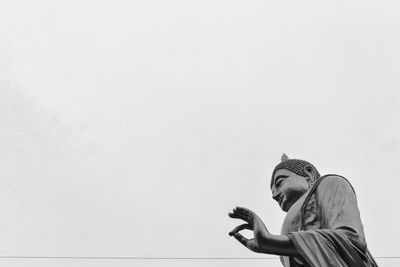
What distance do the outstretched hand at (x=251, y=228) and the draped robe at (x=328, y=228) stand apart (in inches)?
10.3

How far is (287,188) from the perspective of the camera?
23.5ft

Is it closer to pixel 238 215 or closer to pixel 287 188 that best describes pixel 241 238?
pixel 238 215

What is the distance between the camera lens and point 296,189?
23.5ft

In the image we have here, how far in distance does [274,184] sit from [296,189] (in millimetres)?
282

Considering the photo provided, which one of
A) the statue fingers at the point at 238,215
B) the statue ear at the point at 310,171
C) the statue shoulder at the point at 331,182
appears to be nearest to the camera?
the statue fingers at the point at 238,215

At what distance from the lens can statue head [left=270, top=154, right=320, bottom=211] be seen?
23.5ft

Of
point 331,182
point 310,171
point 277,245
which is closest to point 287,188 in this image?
point 310,171

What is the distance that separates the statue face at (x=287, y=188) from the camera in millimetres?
7152

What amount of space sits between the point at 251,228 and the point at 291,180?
4.14 feet

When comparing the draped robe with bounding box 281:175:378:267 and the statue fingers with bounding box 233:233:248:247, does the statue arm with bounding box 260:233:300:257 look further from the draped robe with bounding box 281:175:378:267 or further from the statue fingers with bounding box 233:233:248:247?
the statue fingers with bounding box 233:233:248:247

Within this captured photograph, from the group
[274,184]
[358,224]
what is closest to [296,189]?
[274,184]

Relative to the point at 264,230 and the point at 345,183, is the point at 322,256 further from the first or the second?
the point at 345,183

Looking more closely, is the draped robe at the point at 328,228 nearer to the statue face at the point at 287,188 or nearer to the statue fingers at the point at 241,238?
the statue face at the point at 287,188

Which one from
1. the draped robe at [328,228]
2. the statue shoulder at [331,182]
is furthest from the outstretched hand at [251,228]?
the statue shoulder at [331,182]
